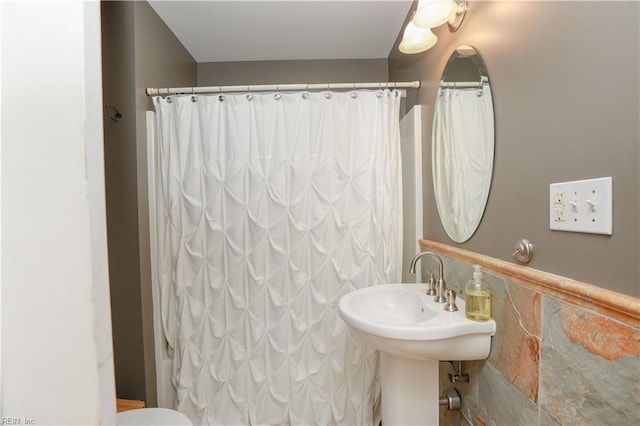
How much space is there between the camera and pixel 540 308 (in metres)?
0.75

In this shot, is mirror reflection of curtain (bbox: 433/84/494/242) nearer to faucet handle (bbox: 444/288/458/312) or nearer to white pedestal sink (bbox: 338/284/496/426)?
faucet handle (bbox: 444/288/458/312)

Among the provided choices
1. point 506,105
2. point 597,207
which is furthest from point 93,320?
point 506,105

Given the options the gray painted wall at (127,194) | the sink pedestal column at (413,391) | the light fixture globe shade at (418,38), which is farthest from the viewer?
the gray painted wall at (127,194)

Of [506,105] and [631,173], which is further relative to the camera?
[506,105]

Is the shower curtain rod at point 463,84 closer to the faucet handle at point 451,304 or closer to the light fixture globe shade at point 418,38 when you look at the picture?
the light fixture globe shade at point 418,38

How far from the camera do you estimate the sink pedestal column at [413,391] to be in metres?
1.18

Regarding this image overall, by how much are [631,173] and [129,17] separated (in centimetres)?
209

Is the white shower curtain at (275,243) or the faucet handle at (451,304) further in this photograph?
the white shower curtain at (275,243)

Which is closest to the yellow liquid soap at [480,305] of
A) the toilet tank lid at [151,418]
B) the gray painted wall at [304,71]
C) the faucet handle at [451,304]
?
the faucet handle at [451,304]

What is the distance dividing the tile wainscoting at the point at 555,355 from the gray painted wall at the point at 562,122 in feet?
0.15

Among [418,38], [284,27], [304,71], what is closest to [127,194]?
[284,27]

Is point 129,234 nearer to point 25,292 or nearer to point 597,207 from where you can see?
point 25,292

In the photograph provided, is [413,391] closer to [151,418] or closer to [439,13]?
[151,418]

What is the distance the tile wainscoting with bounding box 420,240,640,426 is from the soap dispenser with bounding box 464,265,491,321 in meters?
0.03
